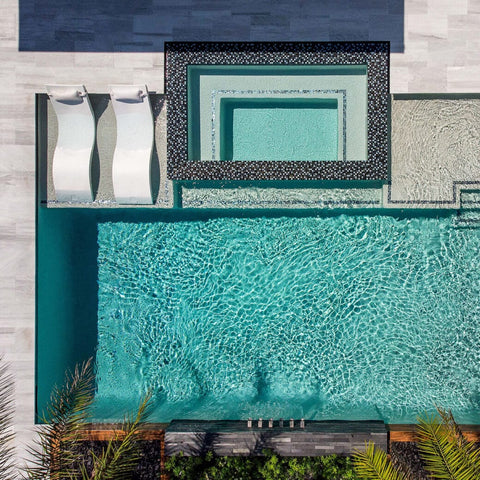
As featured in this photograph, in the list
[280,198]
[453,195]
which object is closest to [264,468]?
[280,198]

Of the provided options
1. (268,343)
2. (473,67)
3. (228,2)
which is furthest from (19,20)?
(473,67)

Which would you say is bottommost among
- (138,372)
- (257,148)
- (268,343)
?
(138,372)

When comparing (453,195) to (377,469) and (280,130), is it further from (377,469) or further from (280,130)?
(377,469)

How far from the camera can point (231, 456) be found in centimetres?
492

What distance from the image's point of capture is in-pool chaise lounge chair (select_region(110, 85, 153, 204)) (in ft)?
17.1

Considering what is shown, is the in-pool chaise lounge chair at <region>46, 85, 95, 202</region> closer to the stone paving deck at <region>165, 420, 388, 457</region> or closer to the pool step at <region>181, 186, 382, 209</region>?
the pool step at <region>181, 186, 382, 209</region>

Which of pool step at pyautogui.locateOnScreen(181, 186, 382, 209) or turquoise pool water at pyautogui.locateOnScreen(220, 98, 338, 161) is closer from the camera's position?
pool step at pyautogui.locateOnScreen(181, 186, 382, 209)

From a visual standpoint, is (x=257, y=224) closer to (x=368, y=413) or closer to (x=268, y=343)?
(x=268, y=343)

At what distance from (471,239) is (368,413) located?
2702mm

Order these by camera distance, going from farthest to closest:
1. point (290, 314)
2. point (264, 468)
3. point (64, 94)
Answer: point (290, 314)
point (64, 94)
point (264, 468)

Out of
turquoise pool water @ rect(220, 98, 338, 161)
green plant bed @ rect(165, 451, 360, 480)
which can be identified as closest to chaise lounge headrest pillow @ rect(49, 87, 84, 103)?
turquoise pool water @ rect(220, 98, 338, 161)

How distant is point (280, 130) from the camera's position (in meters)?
5.48

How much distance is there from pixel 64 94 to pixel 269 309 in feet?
12.6

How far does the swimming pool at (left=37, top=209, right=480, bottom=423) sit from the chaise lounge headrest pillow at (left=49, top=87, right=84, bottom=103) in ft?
4.83
